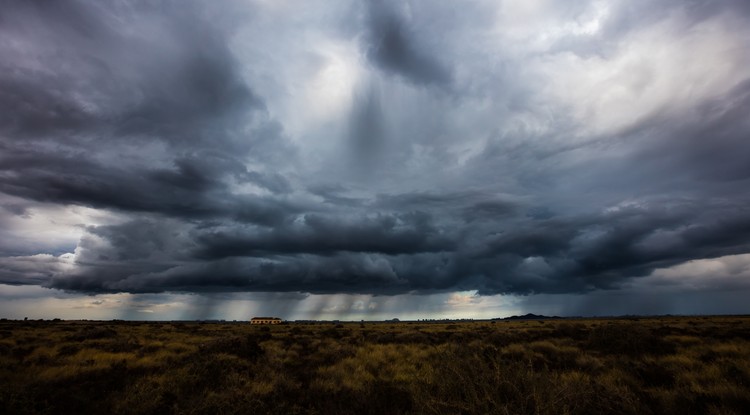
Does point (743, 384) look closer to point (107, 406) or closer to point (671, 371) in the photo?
point (671, 371)

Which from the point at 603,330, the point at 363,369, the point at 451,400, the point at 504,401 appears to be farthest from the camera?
the point at 603,330

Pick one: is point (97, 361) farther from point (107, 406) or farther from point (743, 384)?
point (743, 384)

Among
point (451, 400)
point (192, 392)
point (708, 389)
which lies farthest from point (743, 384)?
point (192, 392)

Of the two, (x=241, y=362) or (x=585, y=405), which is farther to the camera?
(x=241, y=362)

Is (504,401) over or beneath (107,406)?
over

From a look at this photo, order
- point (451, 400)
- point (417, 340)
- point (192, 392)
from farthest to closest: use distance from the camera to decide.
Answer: point (417, 340)
point (192, 392)
point (451, 400)

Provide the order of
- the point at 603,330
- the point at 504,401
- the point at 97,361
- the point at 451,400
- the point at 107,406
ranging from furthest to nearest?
1. the point at 603,330
2. the point at 97,361
3. the point at 107,406
4. the point at 451,400
5. the point at 504,401

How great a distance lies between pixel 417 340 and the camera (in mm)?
31172

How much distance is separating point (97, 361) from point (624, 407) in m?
22.6

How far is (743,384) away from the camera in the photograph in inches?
471

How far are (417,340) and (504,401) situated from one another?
2415 centimetres

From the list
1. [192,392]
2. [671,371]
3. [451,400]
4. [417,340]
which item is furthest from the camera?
[417,340]

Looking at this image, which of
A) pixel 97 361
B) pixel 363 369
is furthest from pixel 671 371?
pixel 97 361

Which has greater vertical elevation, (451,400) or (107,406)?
(451,400)
